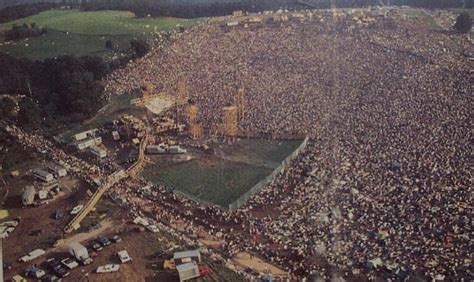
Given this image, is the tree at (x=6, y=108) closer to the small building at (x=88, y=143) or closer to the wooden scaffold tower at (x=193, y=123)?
the small building at (x=88, y=143)

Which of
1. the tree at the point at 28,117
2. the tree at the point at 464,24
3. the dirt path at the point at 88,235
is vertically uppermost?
the tree at the point at 464,24

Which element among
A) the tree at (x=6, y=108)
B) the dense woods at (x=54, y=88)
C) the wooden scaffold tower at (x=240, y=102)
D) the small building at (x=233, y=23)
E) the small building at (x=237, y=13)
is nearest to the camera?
the wooden scaffold tower at (x=240, y=102)

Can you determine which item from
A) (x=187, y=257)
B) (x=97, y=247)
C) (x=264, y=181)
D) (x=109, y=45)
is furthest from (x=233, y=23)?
(x=187, y=257)

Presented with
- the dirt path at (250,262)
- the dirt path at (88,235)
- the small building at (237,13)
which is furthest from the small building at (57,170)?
the small building at (237,13)

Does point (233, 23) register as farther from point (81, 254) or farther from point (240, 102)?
point (81, 254)

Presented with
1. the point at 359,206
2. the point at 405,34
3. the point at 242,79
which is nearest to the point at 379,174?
the point at 359,206

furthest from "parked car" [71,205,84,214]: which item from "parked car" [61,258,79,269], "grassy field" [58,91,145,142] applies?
"grassy field" [58,91,145,142]
